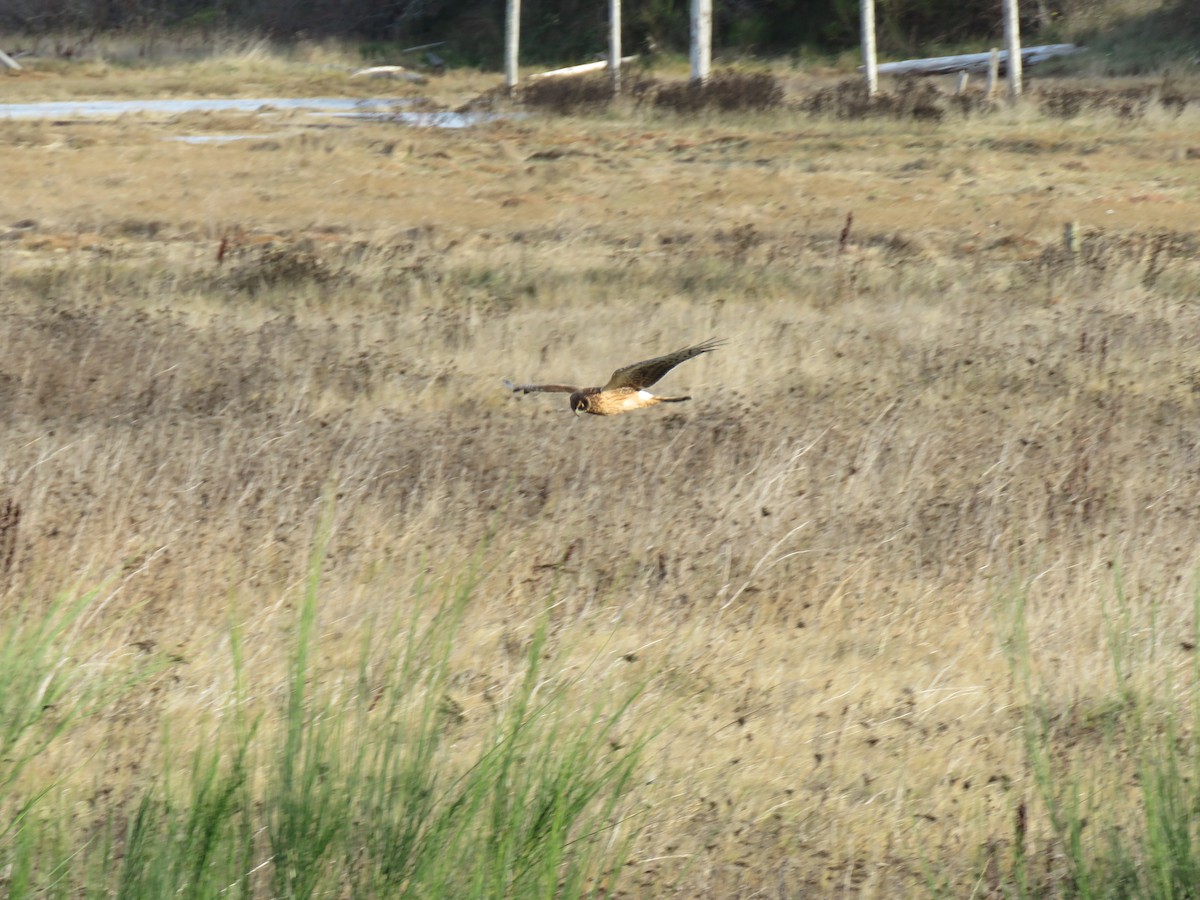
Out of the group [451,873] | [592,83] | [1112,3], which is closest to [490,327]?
[451,873]

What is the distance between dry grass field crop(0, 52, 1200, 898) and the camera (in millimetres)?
3514

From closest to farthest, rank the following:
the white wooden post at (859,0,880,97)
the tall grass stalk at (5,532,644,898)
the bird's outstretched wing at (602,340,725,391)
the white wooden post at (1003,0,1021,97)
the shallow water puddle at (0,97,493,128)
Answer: the tall grass stalk at (5,532,644,898) → the bird's outstretched wing at (602,340,725,391) → the shallow water puddle at (0,97,493,128) → the white wooden post at (1003,0,1021,97) → the white wooden post at (859,0,880,97)

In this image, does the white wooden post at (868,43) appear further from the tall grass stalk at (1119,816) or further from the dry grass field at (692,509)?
the tall grass stalk at (1119,816)

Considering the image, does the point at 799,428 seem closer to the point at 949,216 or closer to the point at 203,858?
the point at 203,858

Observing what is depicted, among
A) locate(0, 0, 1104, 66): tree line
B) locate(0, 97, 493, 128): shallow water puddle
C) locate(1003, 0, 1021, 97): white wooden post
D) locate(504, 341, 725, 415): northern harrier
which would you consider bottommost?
locate(504, 341, 725, 415): northern harrier

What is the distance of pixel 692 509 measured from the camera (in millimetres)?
5164

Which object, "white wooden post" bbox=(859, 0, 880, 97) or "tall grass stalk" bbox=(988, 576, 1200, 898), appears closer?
"tall grass stalk" bbox=(988, 576, 1200, 898)

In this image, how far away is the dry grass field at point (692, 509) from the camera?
11.5 ft

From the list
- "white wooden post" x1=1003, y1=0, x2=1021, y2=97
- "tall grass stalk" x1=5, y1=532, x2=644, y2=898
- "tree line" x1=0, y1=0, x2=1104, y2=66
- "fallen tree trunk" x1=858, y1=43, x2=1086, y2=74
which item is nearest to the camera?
"tall grass stalk" x1=5, y1=532, x2=644, y2=898

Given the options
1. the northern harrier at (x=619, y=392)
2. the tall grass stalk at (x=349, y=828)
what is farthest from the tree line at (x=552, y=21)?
the tall grass stalk at (x=349, y=828)

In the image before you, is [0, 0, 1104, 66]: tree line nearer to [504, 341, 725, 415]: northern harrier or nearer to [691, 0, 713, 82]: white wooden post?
[691, 0, 713, 82]: white wooden post

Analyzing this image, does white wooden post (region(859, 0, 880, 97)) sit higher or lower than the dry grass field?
higher

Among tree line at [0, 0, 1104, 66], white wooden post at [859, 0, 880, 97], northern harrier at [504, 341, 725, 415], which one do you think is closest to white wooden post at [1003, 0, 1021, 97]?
white wooden post at [859, 0, 880, 97]

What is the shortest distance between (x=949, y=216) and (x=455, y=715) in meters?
11.2
